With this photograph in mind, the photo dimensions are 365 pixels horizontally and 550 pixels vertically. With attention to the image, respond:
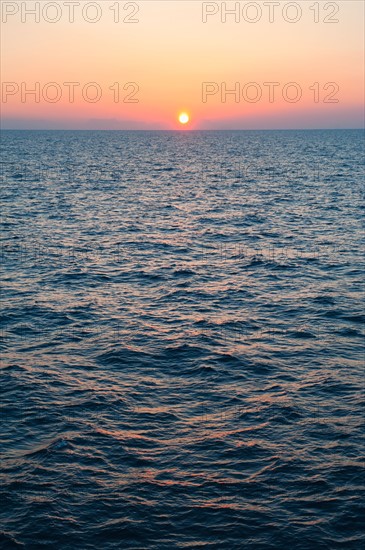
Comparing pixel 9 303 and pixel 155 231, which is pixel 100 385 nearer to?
pixel 9 303

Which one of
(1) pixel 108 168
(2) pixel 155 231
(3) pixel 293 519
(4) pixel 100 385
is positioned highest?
(1) pixel 108 168

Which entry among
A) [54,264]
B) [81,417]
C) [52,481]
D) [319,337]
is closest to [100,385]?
[81,417]

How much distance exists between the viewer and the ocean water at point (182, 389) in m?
19.3

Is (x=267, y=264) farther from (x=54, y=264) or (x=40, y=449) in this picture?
(x=40, y=449)

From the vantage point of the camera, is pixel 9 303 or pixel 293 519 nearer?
pixel 293 519

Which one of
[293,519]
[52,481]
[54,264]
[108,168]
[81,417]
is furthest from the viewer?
[108,168]

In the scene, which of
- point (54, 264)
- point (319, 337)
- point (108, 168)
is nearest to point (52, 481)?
point (319, 337)

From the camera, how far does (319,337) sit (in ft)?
112

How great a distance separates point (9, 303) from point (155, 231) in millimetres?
26984

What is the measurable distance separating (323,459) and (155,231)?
4410 cm

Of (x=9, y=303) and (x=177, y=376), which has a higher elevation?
(x=9, y=303)

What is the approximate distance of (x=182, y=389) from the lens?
91.7ft

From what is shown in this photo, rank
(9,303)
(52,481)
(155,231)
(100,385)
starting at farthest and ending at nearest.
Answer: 1. (155,231)
2. (9,303)
3. (100,385)
4. (52,481)

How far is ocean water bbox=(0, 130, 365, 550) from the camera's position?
19.3 metres
